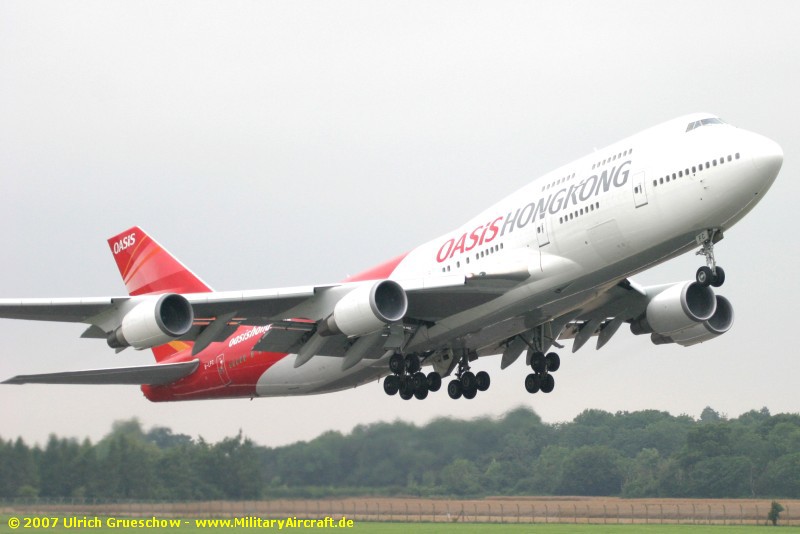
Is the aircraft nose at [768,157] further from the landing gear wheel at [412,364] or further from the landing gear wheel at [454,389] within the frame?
the landing gear wheel at [454,389]

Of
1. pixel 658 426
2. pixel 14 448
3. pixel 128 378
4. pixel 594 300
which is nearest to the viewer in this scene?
pixel 594 300

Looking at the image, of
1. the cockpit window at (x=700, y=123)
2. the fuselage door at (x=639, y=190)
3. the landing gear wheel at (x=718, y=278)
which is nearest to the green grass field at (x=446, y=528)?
the landing gear wheel at (x=718, y=278)

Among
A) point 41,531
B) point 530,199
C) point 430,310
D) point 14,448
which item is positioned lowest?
point 41,531

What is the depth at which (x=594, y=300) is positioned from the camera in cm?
3519

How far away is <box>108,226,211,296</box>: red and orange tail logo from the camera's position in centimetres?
4297

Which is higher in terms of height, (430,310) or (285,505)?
(430,310)

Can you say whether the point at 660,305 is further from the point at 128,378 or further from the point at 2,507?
the point at 2,507

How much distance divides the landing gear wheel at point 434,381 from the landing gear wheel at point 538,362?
2950 mm

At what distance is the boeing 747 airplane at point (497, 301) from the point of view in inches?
1152

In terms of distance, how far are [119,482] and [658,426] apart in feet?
75.3

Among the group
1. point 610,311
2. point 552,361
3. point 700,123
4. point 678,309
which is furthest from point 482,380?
point 700,123

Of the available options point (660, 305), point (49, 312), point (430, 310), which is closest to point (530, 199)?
point (430, 310)

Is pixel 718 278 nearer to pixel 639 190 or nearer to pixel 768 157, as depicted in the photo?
pixel 639 190

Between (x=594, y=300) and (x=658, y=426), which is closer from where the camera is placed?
(x=594, y=300)
